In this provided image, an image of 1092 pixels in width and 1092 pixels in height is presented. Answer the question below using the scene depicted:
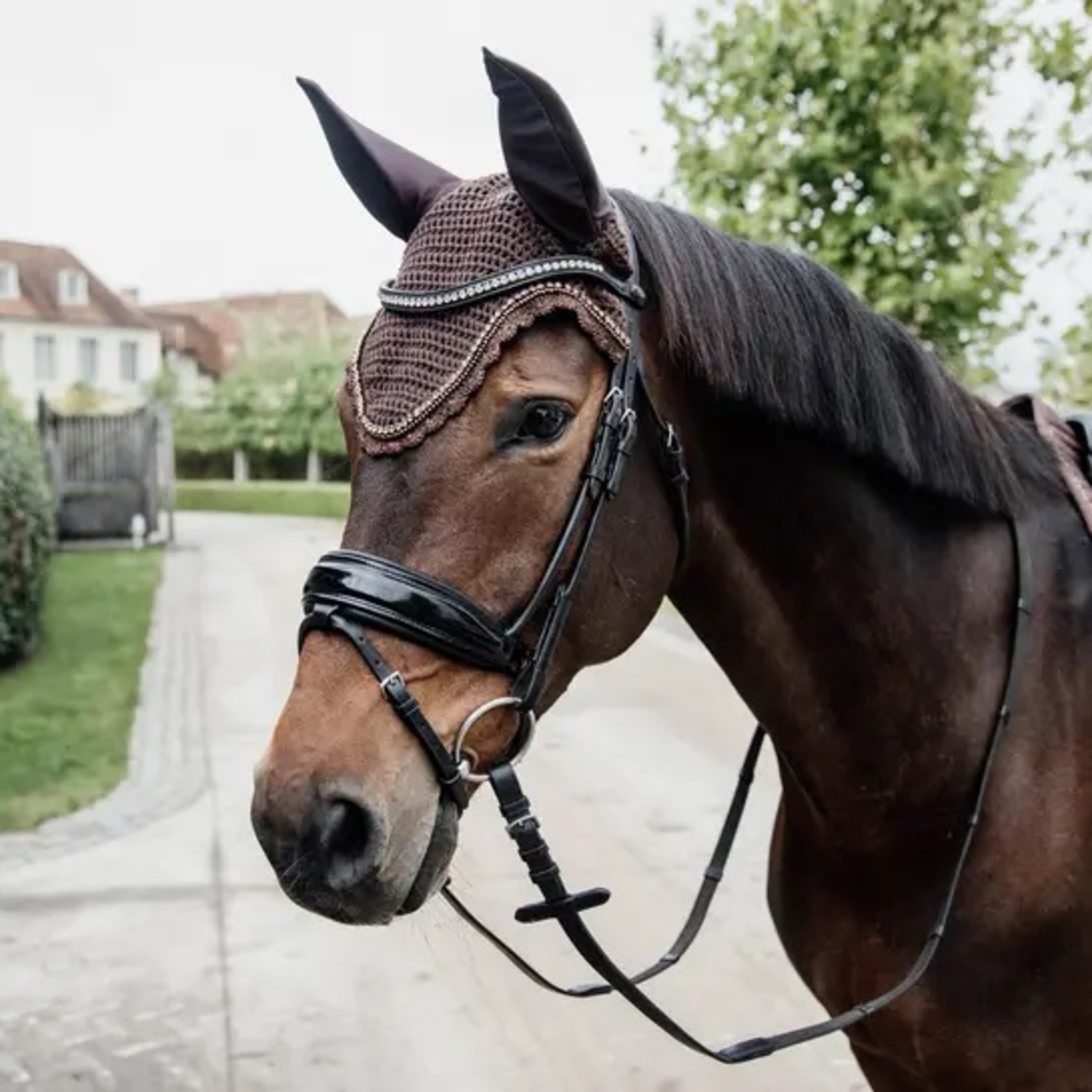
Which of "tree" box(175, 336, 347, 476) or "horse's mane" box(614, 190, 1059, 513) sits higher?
"horse's mane" box(614, 190, 1059, 513)

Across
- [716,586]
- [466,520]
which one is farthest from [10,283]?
[466,520]

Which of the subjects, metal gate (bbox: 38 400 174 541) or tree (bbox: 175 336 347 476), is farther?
tree (bbox: 175 336 347 476)

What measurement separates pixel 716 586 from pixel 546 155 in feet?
2.23

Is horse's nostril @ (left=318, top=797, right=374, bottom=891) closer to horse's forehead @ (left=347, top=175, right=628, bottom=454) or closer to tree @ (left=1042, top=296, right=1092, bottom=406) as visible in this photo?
horse's forehead @ (left=347, top=175, right=628, bottom=454)

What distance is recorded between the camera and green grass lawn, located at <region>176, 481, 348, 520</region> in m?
32.5

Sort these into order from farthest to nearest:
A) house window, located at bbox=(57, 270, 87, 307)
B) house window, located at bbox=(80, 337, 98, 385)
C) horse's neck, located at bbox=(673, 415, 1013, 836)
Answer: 1. house window, located at bbox=(80, 337, 98, 385)
2. house window, located at bbox=(57, 270, 87, 307)
3. horse's neck, located at bbox=(673, 415, 1013, 836)

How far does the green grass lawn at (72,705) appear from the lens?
6.25 metres

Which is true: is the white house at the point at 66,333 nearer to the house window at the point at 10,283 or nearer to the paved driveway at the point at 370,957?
the house window at the point at 10,283

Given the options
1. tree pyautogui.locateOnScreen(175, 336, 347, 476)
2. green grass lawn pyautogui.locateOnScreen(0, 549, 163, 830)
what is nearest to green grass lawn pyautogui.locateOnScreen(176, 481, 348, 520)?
tree pyautogui.locateOnScreen(175, 336, 347, 476)

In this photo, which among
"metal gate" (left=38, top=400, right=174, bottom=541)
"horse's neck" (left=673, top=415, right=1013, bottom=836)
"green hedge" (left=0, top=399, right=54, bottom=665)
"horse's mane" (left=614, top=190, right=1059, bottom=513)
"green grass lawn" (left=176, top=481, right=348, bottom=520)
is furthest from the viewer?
"green grass lawn" (left=176, top=481, right=348, bottom=520)

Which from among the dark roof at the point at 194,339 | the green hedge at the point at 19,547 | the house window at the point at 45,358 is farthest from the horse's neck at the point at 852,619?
the dark roof at the point at 194,339

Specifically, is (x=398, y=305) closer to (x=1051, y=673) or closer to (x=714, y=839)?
(x=1051, y=673)

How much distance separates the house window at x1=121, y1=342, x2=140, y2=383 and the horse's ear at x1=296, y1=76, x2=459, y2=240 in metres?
51.8

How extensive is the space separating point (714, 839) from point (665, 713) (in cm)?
279
